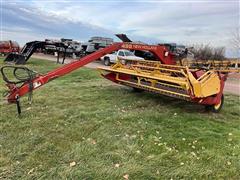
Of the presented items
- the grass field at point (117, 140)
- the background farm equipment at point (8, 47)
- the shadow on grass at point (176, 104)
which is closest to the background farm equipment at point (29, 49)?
the background farm equipment at point (8, 47)

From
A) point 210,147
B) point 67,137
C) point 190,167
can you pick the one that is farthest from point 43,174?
point 210,147

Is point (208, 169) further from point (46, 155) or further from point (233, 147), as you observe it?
point (46, 155)

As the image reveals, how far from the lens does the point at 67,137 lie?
15.8 feet

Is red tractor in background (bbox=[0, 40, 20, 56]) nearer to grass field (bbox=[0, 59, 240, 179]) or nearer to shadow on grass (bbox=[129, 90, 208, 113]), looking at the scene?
grass field (bbox=[0, 59, 240, 179])

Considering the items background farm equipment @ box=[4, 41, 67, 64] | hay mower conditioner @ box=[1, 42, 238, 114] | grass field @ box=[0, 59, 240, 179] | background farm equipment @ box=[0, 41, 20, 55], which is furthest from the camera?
background farm equipment @ box=[0, 41, 20, 55]

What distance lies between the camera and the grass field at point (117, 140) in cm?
373

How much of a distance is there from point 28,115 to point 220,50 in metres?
31.3

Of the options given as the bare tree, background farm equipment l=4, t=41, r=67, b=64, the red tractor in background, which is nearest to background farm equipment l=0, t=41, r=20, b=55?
the red tractor in background

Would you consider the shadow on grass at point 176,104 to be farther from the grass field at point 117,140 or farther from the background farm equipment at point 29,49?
the background farm equipment at point 29,49

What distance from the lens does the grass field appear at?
12.2 ft

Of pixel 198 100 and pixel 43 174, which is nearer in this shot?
pixel 43 174

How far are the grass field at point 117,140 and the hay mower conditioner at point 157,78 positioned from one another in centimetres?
43

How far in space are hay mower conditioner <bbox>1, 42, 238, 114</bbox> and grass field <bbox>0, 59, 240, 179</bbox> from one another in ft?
1.42

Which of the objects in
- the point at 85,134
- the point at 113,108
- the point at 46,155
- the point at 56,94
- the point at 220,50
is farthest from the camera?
the point at 220,50
